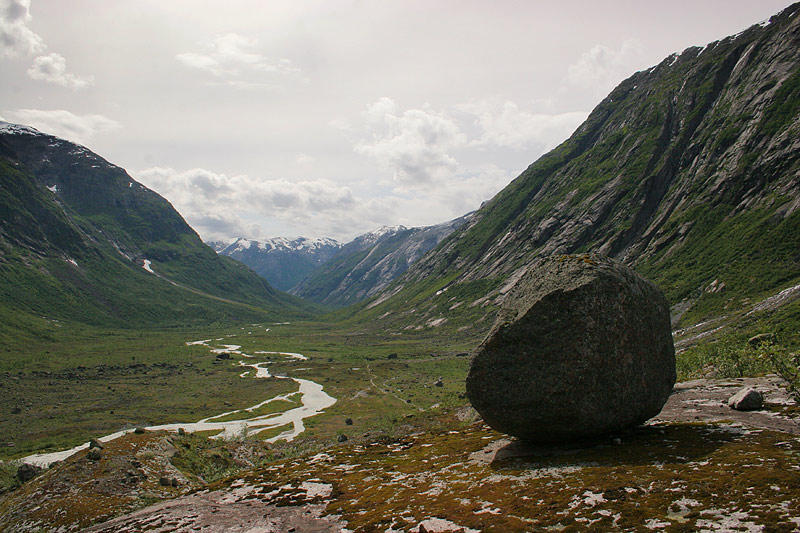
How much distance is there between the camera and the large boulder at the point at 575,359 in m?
21.1

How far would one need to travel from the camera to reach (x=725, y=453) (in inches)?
651

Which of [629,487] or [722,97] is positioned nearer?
[629,487]

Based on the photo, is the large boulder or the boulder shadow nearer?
the boulder shadow

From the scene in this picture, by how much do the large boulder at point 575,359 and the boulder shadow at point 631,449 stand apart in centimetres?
72

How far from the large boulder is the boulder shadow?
2.35 ft

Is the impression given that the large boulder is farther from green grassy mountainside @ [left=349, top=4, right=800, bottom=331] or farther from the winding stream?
green grassy mountainside @ [left=349, top=4, right=800, bottom=331]

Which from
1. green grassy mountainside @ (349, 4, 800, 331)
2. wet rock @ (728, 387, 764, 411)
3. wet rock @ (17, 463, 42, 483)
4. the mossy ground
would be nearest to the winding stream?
wet rock @ (17, 463, 42, 483)

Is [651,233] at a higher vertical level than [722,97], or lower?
lower

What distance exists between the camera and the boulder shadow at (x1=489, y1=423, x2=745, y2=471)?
17.8 metres

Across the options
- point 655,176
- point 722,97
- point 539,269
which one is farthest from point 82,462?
point 722,97

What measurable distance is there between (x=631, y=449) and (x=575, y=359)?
4.97 metres

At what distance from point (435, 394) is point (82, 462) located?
73.9 meters

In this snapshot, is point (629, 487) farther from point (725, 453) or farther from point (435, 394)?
point (435, 394)

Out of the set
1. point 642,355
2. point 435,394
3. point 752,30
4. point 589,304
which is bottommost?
point 435,394
